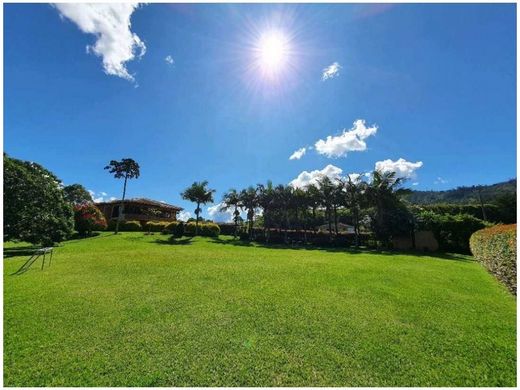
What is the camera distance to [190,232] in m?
41.4

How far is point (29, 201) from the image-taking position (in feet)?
61.4

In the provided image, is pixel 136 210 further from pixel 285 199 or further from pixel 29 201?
pixel 29 201

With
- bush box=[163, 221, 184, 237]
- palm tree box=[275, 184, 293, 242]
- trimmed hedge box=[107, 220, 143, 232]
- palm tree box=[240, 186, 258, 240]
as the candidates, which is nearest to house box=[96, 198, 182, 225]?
trimmed hedge box=[107, 220, 143, 232]

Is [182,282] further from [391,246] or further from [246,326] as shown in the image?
[391,246]

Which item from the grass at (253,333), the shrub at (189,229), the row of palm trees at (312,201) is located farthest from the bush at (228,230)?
the grass at (253,333)

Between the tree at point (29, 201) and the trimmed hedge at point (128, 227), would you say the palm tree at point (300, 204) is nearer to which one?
the trimmed hedge at point (128, 227)

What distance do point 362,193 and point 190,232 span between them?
24939 mm

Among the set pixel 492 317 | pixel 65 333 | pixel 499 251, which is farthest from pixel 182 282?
pixel 499 251

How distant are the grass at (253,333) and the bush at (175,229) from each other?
27976 millimetres

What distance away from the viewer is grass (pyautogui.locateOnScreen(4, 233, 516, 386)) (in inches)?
179

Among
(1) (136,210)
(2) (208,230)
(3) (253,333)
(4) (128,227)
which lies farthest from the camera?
(1) (136,210)

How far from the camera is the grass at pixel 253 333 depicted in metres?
4.55

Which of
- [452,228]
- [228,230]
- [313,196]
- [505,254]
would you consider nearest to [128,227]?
[228,230]

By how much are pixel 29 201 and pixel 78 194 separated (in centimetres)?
5200
